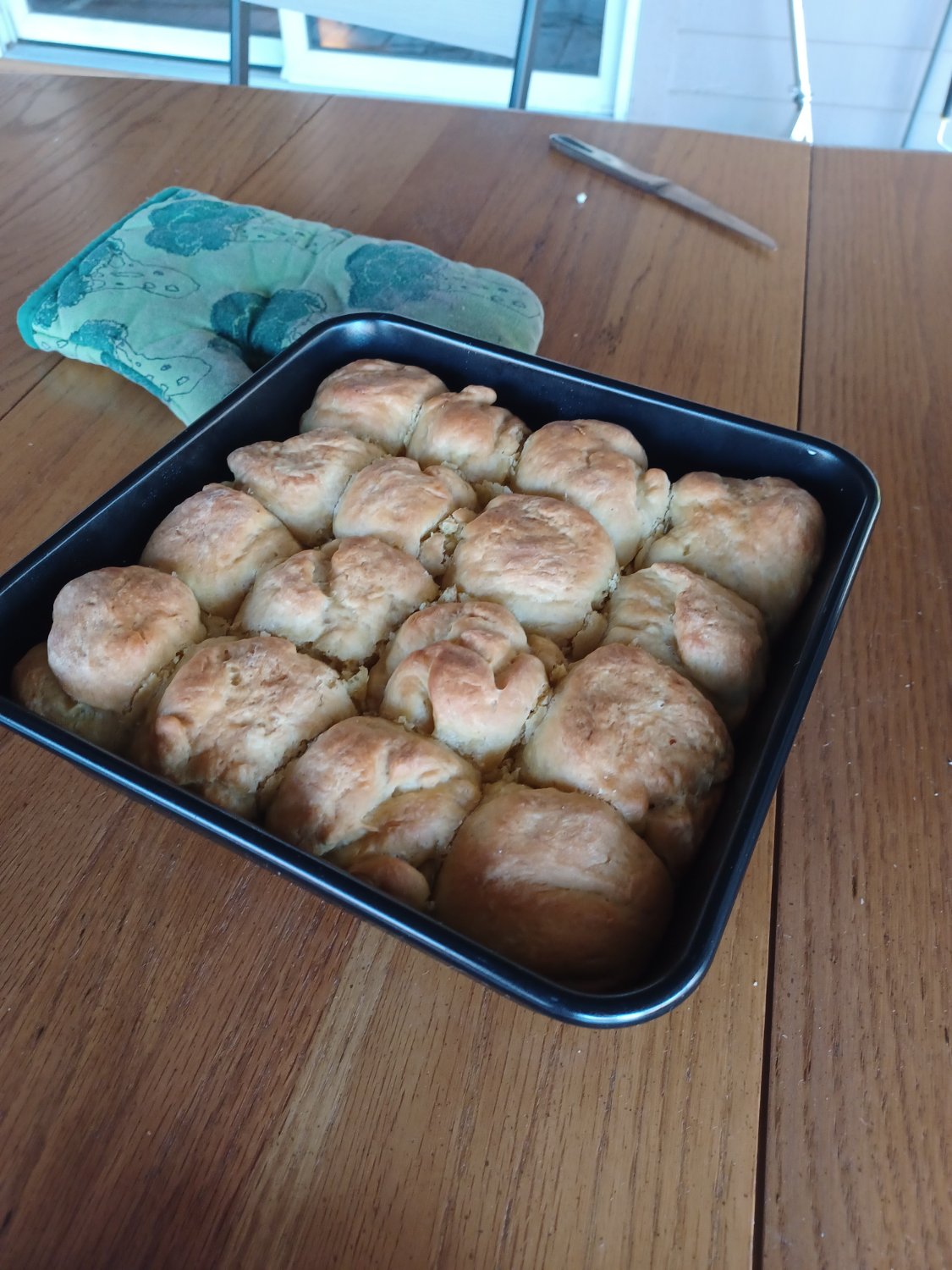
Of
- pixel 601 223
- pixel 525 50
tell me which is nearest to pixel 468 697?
pixel 601 223

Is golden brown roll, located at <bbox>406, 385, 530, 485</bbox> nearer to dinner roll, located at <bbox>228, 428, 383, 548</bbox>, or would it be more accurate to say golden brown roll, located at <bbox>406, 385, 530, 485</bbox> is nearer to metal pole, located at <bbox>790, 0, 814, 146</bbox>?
dinner roll, located at <bbox>228, 428, 383, 548</bbox>

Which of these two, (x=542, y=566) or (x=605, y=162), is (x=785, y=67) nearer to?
(x=605, y=162)

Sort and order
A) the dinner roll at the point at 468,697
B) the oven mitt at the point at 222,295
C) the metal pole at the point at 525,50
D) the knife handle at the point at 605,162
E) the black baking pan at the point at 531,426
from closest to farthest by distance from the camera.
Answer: the black baking pan at the point at 531,426
the dinner roll at the point at 468,697
the oven mitt at the point at 222,295
the knife handle at the point at 605,162
the metal pole at the point at 525,50

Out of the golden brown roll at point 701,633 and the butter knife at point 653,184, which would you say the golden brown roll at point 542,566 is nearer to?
the golden brown roll at point 701,633

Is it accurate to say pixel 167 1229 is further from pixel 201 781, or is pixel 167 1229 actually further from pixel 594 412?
pixel 594 412

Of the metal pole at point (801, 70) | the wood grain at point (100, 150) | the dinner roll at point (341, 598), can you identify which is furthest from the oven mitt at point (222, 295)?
the metal pole at point (801, 70)

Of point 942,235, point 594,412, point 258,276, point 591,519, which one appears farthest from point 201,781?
point 942,235

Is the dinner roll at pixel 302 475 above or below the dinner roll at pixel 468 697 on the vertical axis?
above
